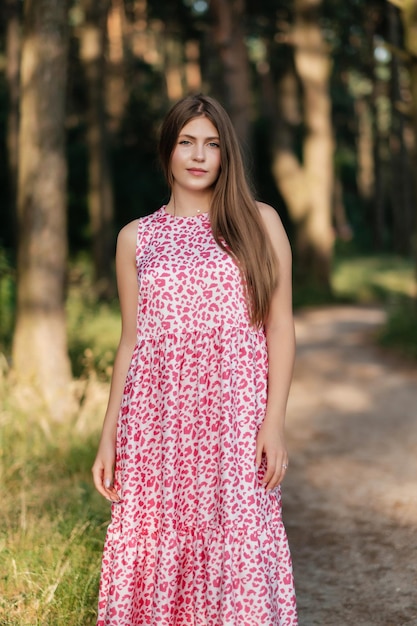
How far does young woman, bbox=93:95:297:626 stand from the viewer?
328 cm

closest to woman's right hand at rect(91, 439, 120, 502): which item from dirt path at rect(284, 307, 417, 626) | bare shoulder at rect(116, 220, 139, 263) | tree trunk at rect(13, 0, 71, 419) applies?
bare shoulder at rect(116, 220, 139, 263)

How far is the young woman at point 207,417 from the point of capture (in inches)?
129

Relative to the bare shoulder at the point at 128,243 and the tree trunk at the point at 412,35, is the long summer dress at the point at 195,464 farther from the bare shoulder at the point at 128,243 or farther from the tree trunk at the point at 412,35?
the tree trunk at the point at 412,35

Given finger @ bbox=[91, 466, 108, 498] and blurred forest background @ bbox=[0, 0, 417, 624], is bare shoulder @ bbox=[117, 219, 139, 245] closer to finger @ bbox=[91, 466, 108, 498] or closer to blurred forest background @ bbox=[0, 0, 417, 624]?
finger @ bbox=[91, 466, 108, 498]

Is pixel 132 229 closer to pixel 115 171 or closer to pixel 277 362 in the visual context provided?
pixel 277 362

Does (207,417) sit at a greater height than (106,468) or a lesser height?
greater

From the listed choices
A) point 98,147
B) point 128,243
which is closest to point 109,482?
point 128,243

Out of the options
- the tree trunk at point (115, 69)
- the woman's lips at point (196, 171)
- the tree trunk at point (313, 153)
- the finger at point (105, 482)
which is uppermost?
the tree trunk at point (115, 69)

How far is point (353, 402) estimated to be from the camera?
367 inches

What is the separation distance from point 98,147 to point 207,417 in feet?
45.3

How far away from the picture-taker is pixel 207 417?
3324 millimetres

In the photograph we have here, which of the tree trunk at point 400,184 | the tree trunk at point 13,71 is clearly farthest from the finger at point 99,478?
the tree trunk at point 400,184

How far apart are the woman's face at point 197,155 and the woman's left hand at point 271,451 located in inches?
33.1

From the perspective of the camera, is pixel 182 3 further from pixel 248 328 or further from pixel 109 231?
pixel 248 328
